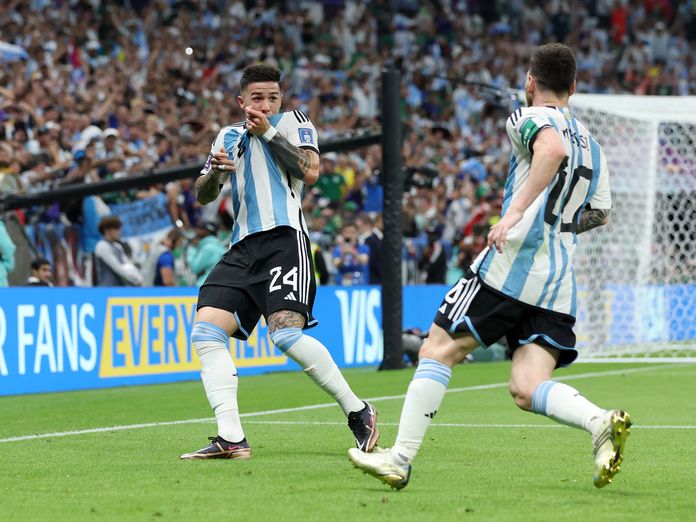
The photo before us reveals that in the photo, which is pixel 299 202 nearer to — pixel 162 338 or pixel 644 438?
pixel 644 438

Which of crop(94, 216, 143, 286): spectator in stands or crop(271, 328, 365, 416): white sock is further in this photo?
crop(94, 216, 143, 286): spectator in stands

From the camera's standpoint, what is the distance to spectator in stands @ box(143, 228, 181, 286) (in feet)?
53.0

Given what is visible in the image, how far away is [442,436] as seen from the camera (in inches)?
350

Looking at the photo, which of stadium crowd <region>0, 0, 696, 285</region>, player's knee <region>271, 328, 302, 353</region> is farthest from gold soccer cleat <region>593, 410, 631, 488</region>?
stadium crowd <region>0, 0, 696, 285</region>

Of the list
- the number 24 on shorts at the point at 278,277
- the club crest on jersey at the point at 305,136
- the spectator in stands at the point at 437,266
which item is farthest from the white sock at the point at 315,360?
the spectator in stands at the point at 437,266

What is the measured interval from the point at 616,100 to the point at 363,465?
13.1 metres

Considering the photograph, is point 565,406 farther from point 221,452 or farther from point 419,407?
point 221,452

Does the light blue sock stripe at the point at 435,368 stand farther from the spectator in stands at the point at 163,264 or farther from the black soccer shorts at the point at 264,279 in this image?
the spectator in stands at the point at 163,264

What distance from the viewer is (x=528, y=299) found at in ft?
19.9

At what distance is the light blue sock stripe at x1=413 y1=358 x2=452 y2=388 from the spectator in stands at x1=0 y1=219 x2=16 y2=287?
348 inches

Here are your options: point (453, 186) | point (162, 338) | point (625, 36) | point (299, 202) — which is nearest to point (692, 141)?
point (453, 186)

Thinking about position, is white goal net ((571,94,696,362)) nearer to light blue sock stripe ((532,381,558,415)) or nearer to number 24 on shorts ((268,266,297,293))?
number 24 on shorts ((268,266,297,293))

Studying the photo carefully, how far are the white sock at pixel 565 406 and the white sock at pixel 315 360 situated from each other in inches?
68.2

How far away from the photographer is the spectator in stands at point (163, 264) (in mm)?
16156
